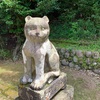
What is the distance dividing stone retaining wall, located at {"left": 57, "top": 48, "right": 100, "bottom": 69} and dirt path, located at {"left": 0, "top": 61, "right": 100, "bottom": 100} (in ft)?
0.46

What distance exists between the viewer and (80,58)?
4.12 m

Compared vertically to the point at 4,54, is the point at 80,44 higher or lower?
higher

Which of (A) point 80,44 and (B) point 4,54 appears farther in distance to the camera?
(B) point 4,54

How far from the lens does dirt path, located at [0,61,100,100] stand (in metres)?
3.30

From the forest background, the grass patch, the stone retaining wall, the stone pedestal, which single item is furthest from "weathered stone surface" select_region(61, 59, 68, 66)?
the stone pedestal

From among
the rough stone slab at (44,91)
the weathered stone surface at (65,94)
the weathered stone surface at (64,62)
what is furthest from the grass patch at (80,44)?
the rough stone slab at (44,91)

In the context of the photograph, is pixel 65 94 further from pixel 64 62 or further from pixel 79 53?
pixel 64 62

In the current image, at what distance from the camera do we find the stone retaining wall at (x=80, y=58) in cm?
396

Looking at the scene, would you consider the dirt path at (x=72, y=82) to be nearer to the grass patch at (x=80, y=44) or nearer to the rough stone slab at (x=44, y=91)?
the grass patch at (x=80, y=44)

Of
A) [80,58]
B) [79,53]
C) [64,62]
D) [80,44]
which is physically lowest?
[64,62]

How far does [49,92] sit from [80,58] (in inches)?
76.7

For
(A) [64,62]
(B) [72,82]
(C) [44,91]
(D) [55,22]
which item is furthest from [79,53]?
(C) [44,91]

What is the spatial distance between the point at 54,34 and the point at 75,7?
1.08 meters

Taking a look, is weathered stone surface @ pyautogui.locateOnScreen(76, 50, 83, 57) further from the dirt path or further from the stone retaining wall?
the dirt path
